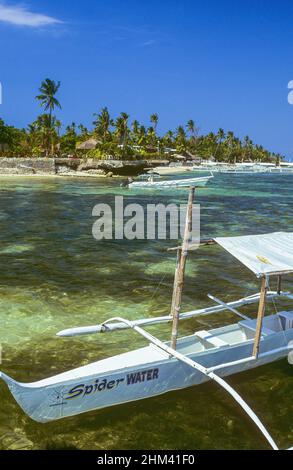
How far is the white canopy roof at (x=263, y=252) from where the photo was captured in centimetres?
1066

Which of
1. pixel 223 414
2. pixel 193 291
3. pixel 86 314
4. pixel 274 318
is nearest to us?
pixel 223 414

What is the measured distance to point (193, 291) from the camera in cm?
1984

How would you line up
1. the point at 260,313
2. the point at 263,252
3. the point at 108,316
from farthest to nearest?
the point at 108,316
the point at 263,252
the point at 260,313

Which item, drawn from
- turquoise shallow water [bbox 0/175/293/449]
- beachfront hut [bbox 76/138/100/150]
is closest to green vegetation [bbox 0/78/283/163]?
beachfront hut [bbox 76/138/100/150]

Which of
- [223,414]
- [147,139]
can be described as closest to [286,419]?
[223,414]

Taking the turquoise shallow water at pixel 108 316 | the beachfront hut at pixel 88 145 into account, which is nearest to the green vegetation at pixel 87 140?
the beachfront hut at pixel 88 145

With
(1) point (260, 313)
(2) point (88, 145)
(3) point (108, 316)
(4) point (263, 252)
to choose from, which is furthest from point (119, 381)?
(2) point (88, 145)

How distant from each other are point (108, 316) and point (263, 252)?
281 inches

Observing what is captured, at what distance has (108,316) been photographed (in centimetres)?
1633

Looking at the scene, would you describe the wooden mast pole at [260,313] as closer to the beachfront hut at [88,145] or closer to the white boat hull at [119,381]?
the white boat hull at [119,381]

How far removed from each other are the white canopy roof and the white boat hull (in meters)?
2.44

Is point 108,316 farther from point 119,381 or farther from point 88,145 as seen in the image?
point 88,145
